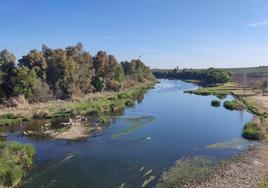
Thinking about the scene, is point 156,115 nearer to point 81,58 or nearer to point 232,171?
point 232,171

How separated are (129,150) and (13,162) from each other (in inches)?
522

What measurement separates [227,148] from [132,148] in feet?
38.2

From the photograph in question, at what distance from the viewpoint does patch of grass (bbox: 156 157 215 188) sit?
28312 millimetres

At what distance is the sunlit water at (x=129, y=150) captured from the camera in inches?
Result: 1163

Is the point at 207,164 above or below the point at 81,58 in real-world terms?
below

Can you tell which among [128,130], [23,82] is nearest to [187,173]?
[128,130]

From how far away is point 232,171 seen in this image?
30891 mm

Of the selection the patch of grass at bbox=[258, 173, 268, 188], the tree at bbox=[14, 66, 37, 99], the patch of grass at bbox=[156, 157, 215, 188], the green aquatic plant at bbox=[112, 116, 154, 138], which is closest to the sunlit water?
the green aquatic plant at bbox=[112, 116, 154, 138]

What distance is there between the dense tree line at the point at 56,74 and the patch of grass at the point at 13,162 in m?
37.0

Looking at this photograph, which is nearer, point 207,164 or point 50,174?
point 50,174

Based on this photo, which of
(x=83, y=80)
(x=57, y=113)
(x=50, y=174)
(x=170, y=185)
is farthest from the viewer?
(x=83, y=80)

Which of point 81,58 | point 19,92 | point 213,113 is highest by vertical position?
point 81,58

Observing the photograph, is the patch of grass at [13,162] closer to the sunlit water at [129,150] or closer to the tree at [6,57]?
the sunlit water at [129,150]

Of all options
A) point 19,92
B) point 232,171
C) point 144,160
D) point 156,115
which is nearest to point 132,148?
point 144,160
